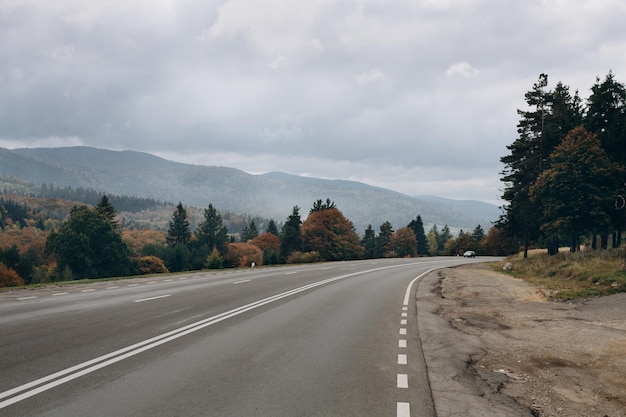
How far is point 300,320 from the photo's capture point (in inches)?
459

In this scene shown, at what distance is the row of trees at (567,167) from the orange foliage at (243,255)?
6874 centimetres

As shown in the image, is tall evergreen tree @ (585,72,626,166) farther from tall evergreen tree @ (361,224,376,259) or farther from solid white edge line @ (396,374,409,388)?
tall evergreen tree @ (361,224,376,259)

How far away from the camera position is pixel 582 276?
20672mm

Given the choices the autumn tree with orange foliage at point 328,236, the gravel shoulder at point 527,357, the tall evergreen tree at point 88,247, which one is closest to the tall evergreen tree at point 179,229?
the autumn tree with orange foliage at point 328,236

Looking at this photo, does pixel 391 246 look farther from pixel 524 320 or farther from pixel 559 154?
pixel 524 320

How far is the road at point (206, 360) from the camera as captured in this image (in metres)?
5.31

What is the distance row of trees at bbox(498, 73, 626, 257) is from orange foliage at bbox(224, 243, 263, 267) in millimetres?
68744

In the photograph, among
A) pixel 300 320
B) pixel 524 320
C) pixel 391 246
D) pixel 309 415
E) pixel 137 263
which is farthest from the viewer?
pixel 391 246

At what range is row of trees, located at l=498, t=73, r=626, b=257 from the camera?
3397 centimetres

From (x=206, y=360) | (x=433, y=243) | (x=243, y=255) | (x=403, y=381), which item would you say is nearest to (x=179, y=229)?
(x=243, y=255)

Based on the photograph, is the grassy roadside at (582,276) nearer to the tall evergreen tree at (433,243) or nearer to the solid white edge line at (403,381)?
the solid white edge line at (403,381)

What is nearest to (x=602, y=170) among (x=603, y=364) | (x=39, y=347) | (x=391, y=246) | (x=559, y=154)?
(x=559, y=154)

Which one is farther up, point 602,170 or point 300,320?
point 602,170

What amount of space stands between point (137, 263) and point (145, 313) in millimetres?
67750
